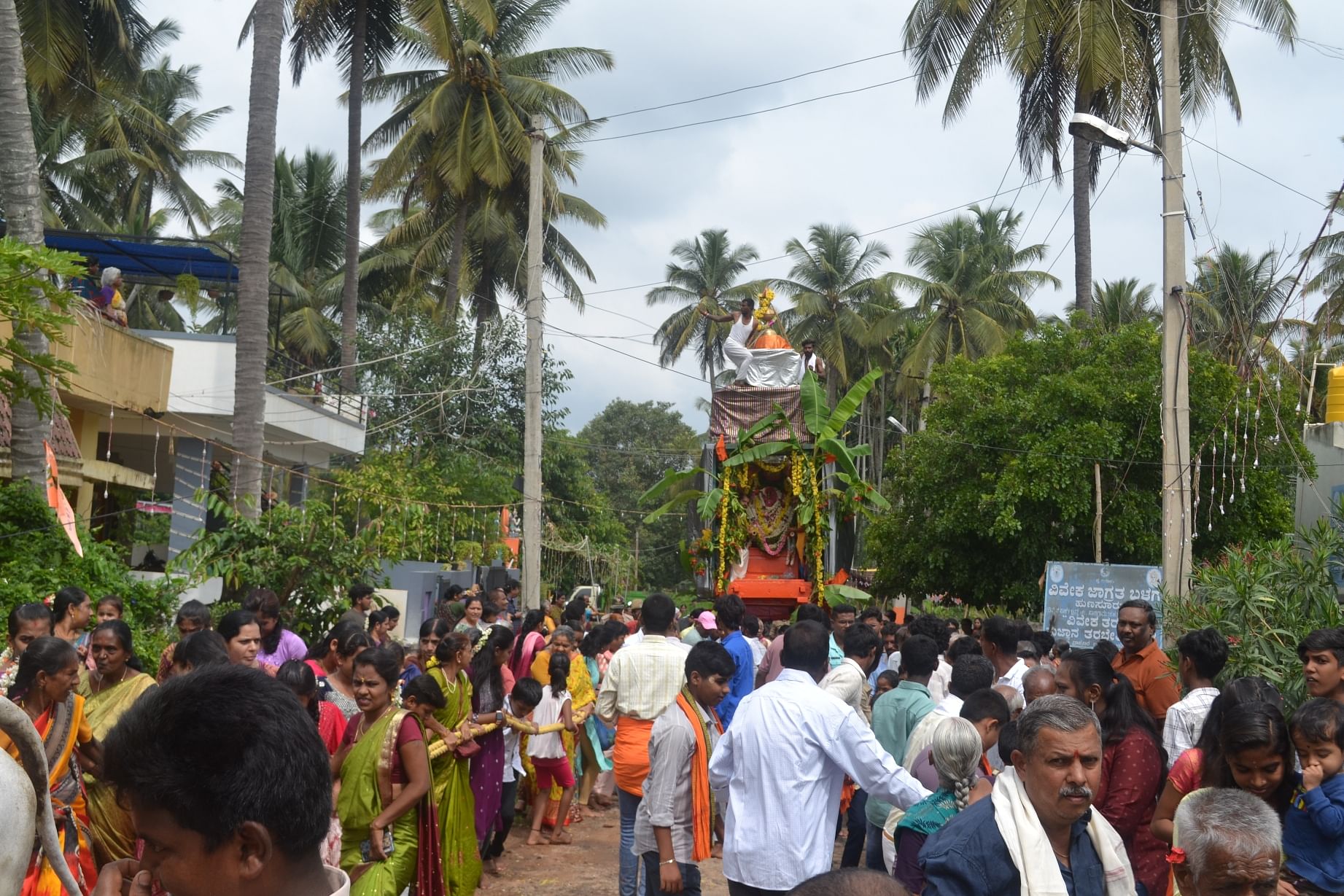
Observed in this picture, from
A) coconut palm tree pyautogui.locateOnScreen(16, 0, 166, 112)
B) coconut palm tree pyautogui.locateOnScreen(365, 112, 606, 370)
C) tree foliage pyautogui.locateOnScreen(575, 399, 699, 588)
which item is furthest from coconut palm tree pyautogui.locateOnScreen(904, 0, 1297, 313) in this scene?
tree foliage pyautogui.locateOnScreen(575, 399, 699, 588)

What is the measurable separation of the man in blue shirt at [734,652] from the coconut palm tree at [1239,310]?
13.7 ft

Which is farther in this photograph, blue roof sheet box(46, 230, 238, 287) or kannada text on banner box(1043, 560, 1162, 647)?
blue roof sheet box(46, 230, 238, 287)

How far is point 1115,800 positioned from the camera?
525 cm

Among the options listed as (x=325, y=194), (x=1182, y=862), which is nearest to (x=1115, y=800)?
(x=1182, y=862)

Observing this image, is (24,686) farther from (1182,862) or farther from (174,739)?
(1182,862)

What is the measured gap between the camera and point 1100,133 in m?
12.7

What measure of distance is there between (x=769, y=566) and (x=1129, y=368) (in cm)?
714

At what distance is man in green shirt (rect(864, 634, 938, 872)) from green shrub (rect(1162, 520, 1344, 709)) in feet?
7.70

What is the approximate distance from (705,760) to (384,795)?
1532mm

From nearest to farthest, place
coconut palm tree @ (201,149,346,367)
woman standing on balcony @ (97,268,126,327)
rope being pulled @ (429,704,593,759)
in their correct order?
rope being pulled @ (429,704,593,759), woman standing on balcony @ (97,268,126,327), coconut palm tree @ (201,149,346,367)

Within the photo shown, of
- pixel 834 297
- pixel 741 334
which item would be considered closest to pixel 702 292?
pixel 834 297

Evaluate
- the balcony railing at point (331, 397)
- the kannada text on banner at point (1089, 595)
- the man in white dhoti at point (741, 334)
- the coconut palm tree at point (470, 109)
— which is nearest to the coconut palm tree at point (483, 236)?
the coconut palm tree at point (470, 109)

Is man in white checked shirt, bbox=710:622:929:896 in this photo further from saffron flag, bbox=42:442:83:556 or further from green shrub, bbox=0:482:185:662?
saffron flag, bbox=42:442:83:556

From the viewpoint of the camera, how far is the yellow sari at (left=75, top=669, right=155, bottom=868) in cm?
539
